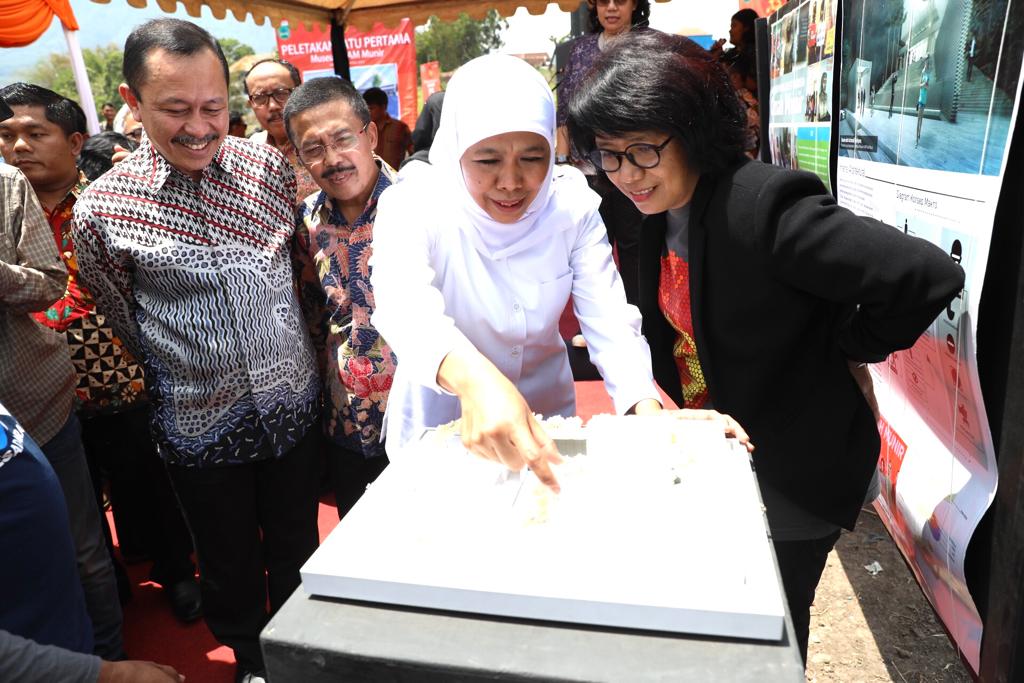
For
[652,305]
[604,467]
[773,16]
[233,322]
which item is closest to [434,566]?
[604,467]

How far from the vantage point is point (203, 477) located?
5.46 ft

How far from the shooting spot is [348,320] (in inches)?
68.5

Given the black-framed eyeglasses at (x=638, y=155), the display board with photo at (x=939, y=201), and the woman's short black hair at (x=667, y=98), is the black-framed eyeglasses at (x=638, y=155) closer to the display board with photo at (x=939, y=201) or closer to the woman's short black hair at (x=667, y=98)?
the woman's short black hair at (x=667, y=98)

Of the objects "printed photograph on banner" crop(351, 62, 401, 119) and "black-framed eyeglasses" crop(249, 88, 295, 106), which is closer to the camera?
"black-framed eyeglasses" crop(249, 88, 295, 106)

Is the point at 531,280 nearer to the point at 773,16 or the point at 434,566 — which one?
the point at 434,566

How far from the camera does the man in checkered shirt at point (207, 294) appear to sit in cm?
151

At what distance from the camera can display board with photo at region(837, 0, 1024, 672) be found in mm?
1243

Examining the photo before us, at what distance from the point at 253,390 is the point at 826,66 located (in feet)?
6.53

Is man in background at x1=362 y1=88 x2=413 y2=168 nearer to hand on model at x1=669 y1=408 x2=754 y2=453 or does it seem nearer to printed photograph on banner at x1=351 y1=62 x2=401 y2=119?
hand on model at x1=669 y1=408 x2=754 y2=453

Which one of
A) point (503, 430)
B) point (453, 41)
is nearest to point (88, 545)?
point (503, 430)

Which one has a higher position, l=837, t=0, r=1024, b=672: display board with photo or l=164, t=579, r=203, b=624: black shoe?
l=837, t=0, r=1024, b=672: display board with photo

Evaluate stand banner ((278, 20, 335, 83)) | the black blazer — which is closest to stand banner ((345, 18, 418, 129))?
stand banner ((278, 20, 335, 83))

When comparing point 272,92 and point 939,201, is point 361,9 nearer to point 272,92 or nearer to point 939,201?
point 272,92

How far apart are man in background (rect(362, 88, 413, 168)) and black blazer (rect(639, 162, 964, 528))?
13.6 ft
